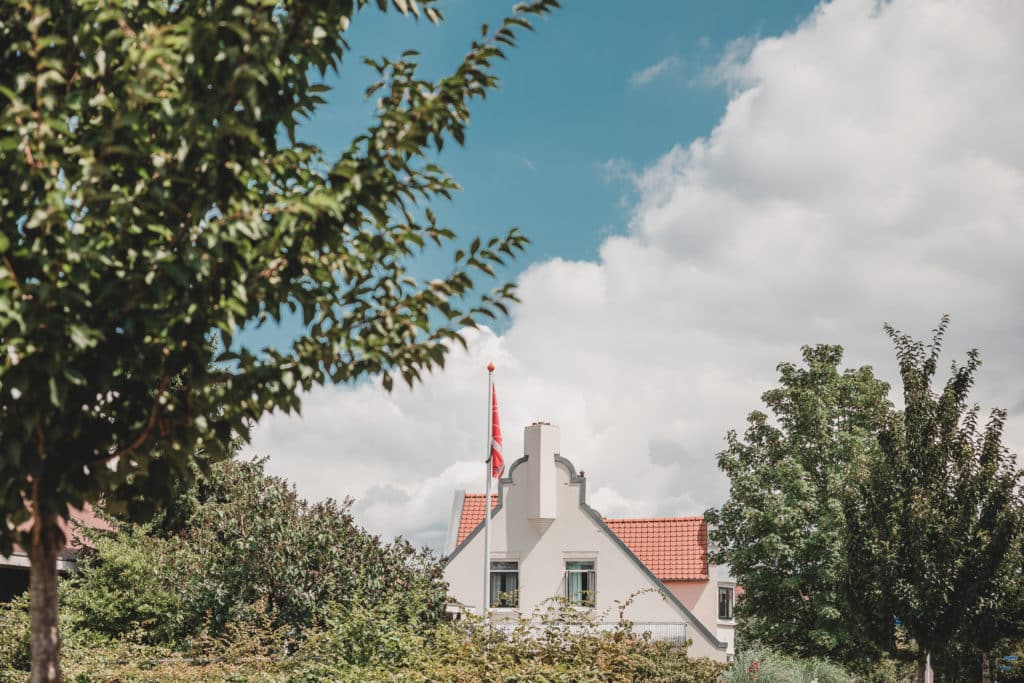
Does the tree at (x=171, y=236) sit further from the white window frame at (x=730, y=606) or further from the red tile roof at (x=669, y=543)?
the white window frame at (x=730, y=606)

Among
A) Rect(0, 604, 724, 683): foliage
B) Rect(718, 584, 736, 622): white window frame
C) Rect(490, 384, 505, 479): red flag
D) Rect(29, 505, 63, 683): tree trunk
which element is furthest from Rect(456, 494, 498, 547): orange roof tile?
Rect(29, 505, 63, 683): tree trunk

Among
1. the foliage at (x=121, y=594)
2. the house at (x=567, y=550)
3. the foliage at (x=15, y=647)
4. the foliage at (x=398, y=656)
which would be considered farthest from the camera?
the house at (x=567, y=550)

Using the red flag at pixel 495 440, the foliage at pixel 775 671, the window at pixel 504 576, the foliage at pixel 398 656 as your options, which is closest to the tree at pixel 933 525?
the foliage at pixel 775 671

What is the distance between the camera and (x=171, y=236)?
16.0 ft

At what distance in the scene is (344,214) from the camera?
5340 millimetres

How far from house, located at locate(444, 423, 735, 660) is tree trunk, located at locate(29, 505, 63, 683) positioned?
1152 inches

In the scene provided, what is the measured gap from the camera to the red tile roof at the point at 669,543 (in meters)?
35.2

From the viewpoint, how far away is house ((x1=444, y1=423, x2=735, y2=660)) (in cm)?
3438

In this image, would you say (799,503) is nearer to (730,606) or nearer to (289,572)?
(730,606)

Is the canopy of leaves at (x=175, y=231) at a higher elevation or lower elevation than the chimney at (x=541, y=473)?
lower

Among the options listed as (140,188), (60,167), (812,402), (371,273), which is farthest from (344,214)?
(812,402)

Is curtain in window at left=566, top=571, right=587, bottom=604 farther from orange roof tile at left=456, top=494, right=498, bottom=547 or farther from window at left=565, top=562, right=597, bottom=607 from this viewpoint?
orange roof tile at left=456, top=494, right=498, bottom=547

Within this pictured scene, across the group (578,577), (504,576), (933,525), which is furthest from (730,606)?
(933,525)

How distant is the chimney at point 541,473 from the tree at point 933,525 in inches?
635
